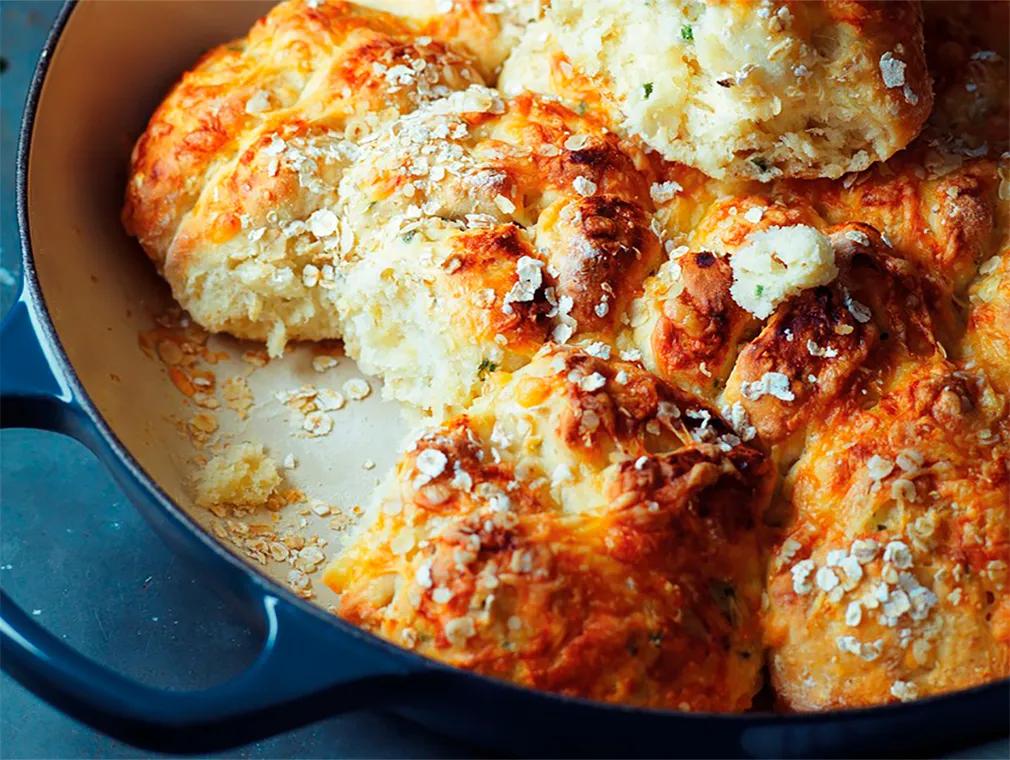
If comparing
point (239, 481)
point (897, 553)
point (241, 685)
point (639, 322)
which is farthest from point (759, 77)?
point (241, 685)

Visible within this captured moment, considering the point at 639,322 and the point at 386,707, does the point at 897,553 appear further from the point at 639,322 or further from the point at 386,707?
the point at 386,707

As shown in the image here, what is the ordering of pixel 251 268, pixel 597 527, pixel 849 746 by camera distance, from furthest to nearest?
pixel 251 268 < pixel 597 527 < pixel 849 746

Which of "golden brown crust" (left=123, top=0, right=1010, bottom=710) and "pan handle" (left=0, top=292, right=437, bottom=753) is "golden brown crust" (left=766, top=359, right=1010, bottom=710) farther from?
"pan handle" (left=0, top=292, right=437, bottom=753)

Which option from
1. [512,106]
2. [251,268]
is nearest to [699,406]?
[512,106]

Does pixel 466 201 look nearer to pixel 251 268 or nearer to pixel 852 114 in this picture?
pixel 251 268

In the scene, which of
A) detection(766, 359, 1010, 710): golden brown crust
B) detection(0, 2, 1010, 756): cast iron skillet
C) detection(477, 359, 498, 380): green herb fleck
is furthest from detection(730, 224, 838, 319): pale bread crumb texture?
detection(0, 2, 1010, 756): cast iron skillet

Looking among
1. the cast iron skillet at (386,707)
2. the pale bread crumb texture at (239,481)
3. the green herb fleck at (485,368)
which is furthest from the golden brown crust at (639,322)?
the pale bread crumb texture at (239,481)
